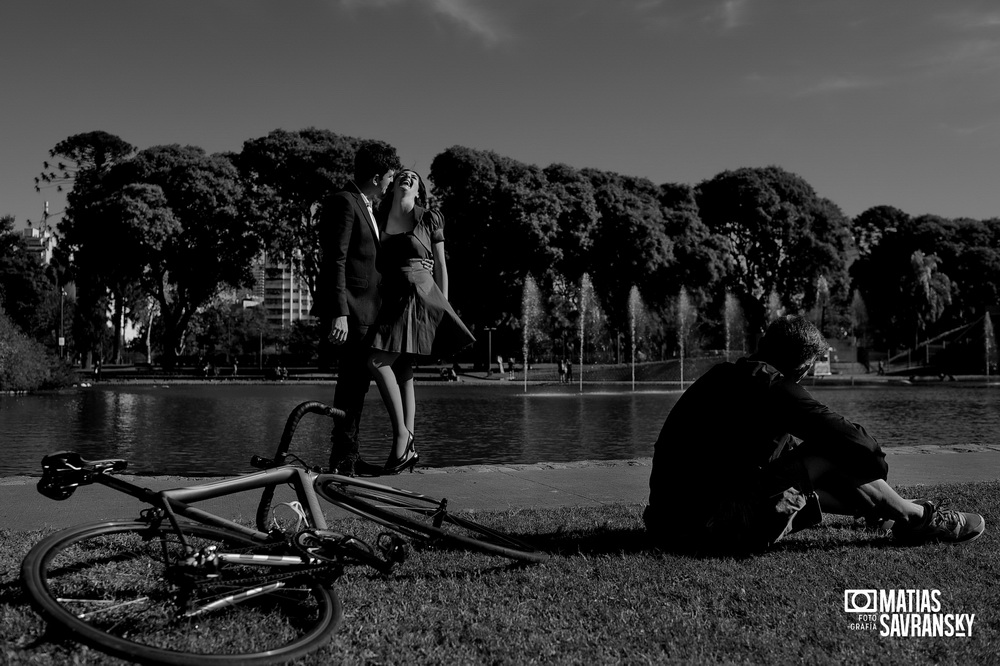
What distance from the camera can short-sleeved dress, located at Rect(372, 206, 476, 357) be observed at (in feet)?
15.4

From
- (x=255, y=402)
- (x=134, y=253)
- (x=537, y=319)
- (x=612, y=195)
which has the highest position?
(x=612, y=195)

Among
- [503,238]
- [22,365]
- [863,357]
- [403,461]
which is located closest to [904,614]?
[403,461]

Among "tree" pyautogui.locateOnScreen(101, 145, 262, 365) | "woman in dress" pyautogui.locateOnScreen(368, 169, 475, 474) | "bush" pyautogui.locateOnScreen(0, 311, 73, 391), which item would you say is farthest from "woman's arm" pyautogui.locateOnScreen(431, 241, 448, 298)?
"tree" pyautogui.locateOnScreen(101, 145, 262, 365)

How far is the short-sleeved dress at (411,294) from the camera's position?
15.4 feet

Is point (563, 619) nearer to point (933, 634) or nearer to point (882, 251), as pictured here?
point (933, 634)

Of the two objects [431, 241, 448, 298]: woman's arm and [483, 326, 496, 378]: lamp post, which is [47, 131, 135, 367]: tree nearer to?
[483, 326, 496, 378]: lamp post

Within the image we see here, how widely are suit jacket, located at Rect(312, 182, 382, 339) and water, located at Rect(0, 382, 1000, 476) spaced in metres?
4.23

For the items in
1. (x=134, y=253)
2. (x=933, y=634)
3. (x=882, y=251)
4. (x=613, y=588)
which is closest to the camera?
(x=933, y=634)

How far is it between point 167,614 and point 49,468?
25.5 inches

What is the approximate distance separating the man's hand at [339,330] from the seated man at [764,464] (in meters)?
1.64

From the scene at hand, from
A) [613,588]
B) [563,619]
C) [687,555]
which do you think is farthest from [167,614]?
[687,555]

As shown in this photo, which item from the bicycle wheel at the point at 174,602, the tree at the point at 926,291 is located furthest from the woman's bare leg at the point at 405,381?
the tree at the point at 926,291

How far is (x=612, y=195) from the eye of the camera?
156 ft

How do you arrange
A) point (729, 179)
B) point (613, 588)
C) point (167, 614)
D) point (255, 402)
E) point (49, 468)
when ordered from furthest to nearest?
1. point (729, 179)
2. point (255, 402)
3. point (613, 588)
4. point (167, 614)
5. point (49, 468)
